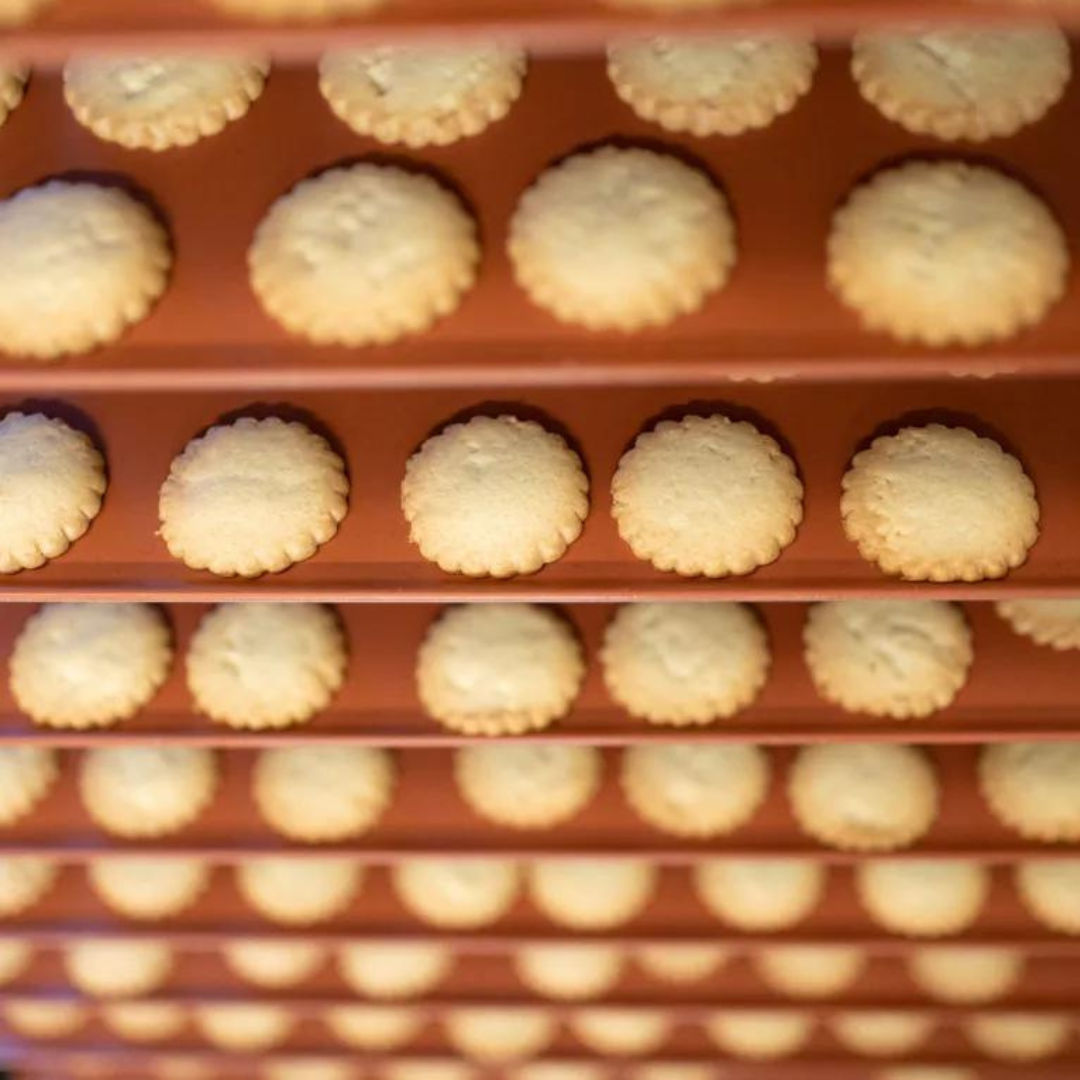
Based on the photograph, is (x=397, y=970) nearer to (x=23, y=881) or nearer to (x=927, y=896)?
(x=23, y=881)

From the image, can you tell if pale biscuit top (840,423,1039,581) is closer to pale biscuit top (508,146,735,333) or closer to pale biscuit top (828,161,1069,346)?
pale biscuit top (828,161,1069,346)

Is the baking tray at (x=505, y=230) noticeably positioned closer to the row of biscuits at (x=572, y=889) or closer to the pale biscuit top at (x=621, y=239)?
the pale biscuit top at (x=621, y=239)

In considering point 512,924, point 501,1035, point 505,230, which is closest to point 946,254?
point 505,230

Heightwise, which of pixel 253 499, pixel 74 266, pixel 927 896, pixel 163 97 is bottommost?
pixel 927 896

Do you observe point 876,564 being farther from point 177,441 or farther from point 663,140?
point 177,441

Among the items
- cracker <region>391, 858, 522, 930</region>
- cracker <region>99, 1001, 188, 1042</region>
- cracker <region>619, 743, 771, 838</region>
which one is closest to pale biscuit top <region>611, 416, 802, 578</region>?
cracker <region>619, 743, 771, 838</region>

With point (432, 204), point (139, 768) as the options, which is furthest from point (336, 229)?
point (139, 768)
